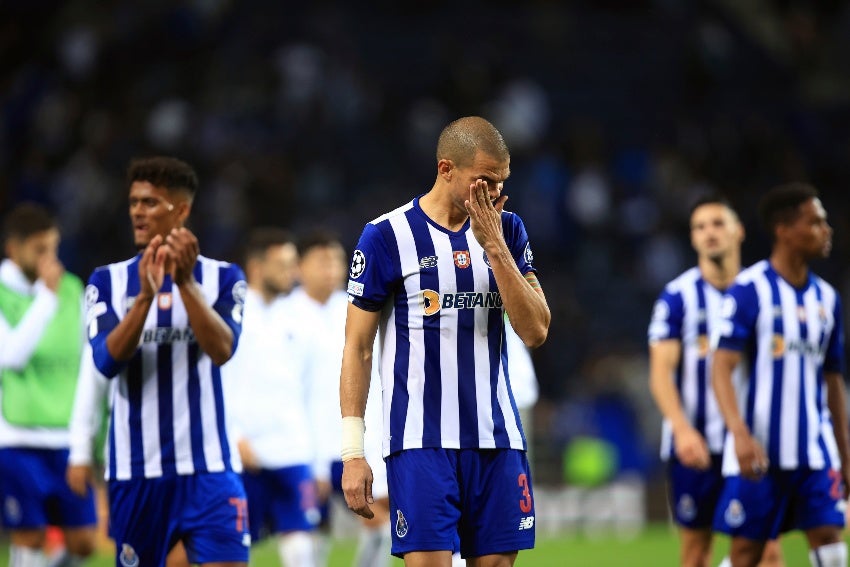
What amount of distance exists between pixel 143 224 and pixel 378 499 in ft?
11.6

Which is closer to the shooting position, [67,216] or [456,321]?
[456,321]

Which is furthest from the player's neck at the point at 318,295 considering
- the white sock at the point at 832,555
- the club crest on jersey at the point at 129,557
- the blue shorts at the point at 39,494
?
the white sock at the point at 832,555

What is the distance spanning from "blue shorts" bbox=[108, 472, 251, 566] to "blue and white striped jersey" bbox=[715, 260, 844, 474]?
9.94ft

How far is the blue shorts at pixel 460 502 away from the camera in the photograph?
5.27 metres

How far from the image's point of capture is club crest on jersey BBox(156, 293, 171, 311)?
6418 mm

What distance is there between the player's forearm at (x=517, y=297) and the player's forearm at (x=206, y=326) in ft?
5.00

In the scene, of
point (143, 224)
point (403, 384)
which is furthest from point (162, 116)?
point (403, 384)

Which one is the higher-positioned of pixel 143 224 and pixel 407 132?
pixel 407 132

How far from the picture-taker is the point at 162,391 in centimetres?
642

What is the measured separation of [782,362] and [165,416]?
345 cm

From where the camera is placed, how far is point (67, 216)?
18.1 metres

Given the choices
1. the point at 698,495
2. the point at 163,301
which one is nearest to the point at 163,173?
the point at 163,301

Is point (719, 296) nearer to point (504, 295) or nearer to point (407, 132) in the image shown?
point (504, 295)

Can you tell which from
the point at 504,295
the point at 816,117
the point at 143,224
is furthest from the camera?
the point at 816,117
